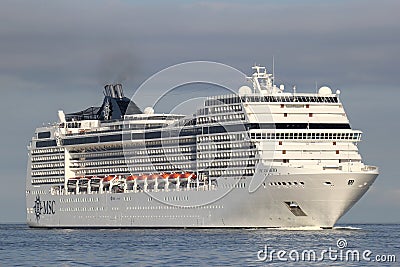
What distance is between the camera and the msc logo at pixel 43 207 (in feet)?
392

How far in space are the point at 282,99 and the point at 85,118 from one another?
103 feet

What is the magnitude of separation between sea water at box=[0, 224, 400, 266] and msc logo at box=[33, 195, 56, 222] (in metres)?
17.5

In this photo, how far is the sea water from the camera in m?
71.1

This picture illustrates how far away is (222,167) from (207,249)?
2119 cm

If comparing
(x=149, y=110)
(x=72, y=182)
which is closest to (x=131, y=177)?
(x=149, y=110)

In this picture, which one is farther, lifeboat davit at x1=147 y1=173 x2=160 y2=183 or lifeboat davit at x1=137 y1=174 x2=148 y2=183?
lifeboat davit at x1=137 y1=174 x2=148 y2=183

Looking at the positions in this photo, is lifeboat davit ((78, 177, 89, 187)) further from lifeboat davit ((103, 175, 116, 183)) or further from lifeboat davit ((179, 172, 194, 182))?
lifeboat davit ((179, 172, 194, 182))

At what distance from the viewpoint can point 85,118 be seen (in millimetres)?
123500

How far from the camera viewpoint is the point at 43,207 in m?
122

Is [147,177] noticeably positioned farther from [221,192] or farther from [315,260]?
[315,260]

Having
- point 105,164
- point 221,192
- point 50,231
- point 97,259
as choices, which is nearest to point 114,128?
point 105,164

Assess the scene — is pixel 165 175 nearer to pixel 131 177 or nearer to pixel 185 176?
pixel 185 176

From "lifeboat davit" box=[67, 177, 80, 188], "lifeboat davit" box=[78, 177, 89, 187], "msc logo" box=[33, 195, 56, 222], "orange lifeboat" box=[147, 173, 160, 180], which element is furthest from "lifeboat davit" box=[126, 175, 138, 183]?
"msc logo" box=[33, 195, 56, 222]

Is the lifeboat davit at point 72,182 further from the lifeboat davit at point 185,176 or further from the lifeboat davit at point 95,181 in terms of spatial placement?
the lifeboat davit at point 185,176
